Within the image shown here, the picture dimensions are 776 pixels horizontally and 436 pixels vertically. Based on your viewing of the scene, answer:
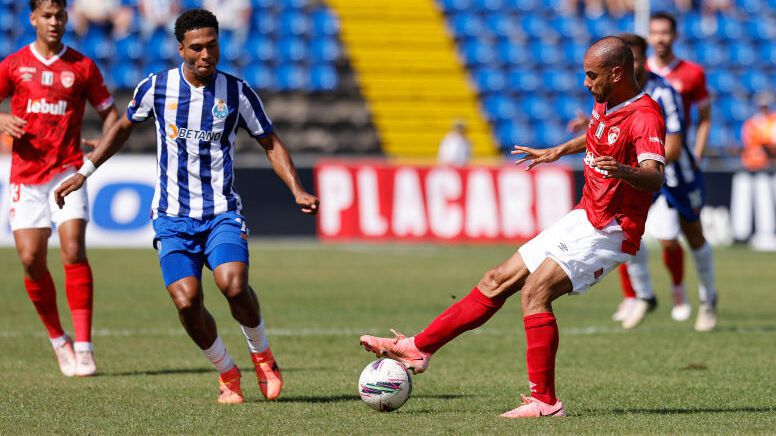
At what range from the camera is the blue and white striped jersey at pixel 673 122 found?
31.6ft

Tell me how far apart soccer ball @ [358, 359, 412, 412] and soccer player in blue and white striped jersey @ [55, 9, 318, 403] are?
0.73 m

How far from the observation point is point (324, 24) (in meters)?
26.2


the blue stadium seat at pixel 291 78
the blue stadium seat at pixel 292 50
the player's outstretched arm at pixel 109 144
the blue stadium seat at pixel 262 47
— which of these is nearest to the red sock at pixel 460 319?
the player's outstretched arm at pixel 109 144

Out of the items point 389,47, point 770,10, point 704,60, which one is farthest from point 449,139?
point 770,10

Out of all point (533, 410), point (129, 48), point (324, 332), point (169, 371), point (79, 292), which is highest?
point (129, 48)

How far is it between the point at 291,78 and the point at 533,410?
63.7 feet

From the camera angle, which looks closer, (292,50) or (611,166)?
(611,166)

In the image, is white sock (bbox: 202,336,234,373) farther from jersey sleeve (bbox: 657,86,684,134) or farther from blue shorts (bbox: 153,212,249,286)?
jersey sleeve (bbox: 657,86,684,134)

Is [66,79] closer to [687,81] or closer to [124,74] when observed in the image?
[687,81]

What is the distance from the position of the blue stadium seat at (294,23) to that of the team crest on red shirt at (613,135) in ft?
66.1

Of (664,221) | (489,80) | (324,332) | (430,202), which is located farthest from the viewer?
(489,80)

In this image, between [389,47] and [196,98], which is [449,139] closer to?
[389,47]

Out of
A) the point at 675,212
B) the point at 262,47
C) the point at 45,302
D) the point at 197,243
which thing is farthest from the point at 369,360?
the point at 262,47

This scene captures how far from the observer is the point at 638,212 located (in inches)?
244
